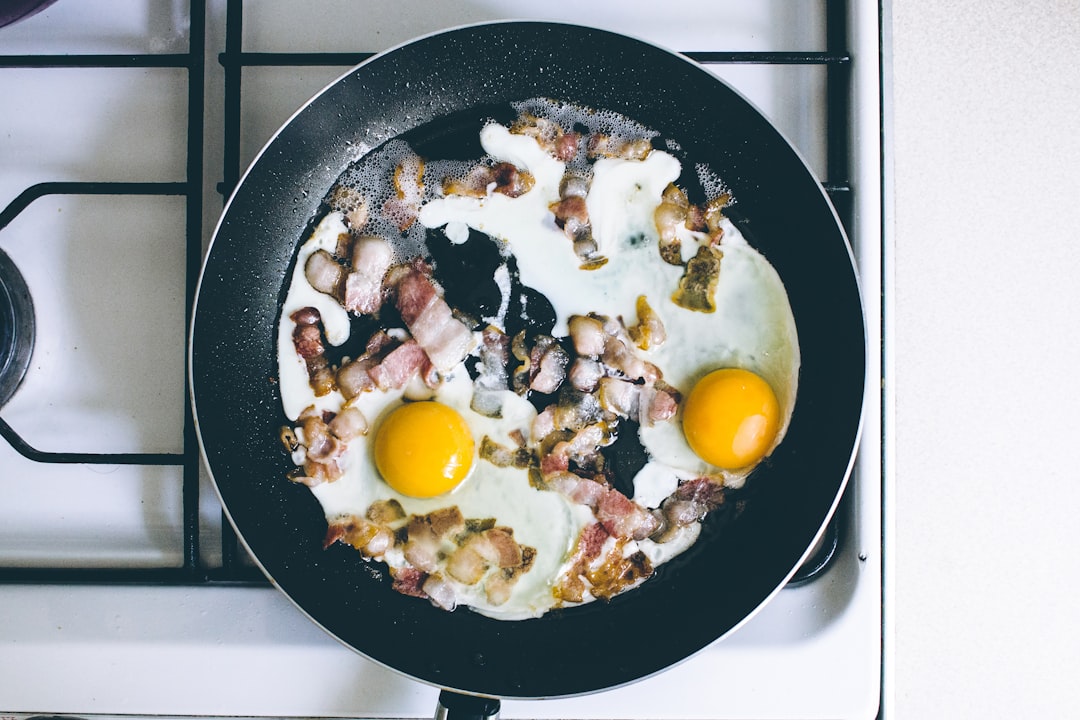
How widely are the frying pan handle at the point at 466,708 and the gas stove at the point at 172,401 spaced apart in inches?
2.9

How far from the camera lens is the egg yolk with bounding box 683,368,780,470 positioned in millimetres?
867

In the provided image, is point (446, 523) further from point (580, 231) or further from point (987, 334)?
point (987, 334)

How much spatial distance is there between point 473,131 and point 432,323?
246 millimetres

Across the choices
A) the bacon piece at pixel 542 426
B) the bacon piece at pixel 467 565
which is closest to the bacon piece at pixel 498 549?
the bacon piece at pixel 467 565

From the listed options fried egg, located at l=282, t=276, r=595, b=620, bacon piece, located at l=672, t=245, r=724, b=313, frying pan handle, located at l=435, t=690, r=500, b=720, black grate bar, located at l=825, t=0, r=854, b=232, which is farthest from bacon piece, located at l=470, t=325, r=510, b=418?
black grate bar, located at l=825, t=0, r=854, b=232

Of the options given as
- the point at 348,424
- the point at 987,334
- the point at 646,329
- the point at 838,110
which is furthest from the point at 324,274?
the point at 987,334

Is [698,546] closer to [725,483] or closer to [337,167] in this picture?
[725,483]

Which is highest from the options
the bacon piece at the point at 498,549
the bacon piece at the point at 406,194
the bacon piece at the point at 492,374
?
the bacon piece at the point at 406,194

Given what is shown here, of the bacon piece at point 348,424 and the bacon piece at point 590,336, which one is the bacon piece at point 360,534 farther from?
the bacon piece at point 590,336

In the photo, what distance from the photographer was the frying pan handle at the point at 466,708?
32.6 inches

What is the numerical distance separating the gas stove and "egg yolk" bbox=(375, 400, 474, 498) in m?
0.20

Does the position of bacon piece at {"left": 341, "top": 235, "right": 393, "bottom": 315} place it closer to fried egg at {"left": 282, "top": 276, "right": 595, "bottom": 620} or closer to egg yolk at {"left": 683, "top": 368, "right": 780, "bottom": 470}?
fried egg at {"left": 282, "top": 276, "right": 595, "bottom": 620}

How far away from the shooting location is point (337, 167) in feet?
3.13

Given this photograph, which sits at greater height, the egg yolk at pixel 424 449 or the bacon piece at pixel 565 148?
the bacon piece at pixel 565 148
